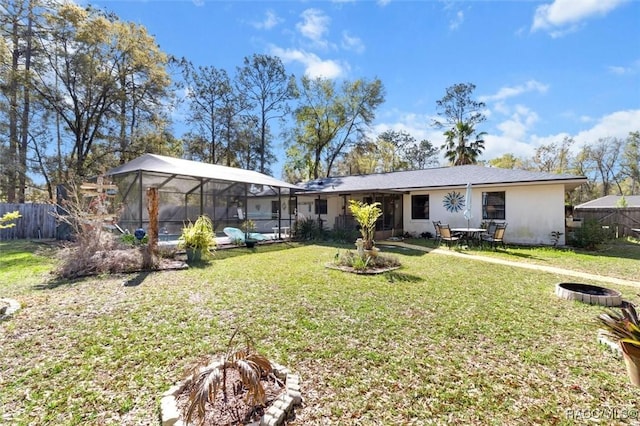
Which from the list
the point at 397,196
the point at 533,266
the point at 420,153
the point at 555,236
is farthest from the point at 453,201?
the point at 420,153

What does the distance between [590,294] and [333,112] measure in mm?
23843

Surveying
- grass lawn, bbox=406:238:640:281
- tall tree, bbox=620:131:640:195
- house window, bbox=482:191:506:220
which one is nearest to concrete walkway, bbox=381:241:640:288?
grass lawn, bbox=406:238:640:281

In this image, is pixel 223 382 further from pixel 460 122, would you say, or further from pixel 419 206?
pixel 460 122

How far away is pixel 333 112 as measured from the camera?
26234mm

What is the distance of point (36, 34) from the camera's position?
51.0 feet

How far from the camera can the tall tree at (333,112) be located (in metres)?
25.6

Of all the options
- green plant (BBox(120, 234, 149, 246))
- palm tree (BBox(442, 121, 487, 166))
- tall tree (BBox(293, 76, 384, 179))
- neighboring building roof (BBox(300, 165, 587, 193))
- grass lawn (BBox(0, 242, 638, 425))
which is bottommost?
grass lawn (BBox(0, 242, 638, 425))

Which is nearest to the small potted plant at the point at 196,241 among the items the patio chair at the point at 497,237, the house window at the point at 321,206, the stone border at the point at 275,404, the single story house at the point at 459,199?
the stone border at the point at 275,404

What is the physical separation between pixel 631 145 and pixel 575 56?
31.1 metres

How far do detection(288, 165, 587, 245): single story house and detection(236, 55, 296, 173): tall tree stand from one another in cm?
1199

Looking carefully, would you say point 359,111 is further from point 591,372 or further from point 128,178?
point 591,372

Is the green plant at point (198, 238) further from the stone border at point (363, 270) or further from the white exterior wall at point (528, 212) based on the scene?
the white exterior wall at point (528, 212)

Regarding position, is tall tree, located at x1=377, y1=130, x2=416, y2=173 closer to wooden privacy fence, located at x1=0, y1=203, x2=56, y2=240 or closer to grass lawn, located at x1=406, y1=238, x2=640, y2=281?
grass lawn, located at x1=406, y1=238, x2=640, y2=281

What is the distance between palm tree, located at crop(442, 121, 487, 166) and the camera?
24391mm
